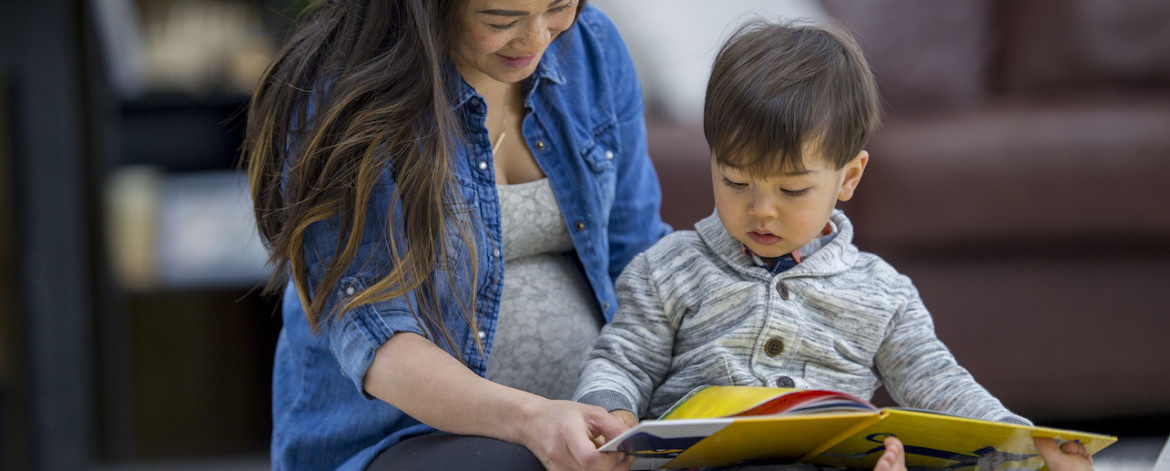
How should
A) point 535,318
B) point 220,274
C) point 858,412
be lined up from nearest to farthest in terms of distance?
point 858,412, point 535,318, point 220,274

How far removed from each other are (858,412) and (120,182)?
1.80m

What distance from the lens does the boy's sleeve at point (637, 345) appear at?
0.92 meters

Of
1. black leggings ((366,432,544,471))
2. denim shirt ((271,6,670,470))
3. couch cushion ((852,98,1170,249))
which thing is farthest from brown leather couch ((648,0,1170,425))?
black leggings ((366,432,544,471))

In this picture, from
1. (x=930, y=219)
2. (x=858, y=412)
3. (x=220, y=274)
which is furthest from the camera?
(x=220, y=274)

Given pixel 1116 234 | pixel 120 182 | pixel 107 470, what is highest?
pixel 1116 234

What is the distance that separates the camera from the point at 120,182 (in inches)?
81.7

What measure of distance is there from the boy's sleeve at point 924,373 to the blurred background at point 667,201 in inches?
25.6

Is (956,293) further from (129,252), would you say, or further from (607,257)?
(129,252)

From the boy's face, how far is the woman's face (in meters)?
0.19

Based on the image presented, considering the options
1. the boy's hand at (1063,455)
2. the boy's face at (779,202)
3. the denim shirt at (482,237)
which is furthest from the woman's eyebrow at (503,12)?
the boy's hand at (1063,455)

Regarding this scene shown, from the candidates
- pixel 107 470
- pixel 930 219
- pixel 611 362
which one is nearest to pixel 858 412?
pixel 611 362

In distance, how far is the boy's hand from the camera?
750 millimetres

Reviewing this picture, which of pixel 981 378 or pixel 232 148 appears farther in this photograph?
pixel 232 148

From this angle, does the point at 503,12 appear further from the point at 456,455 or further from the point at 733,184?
the point at 456,455
